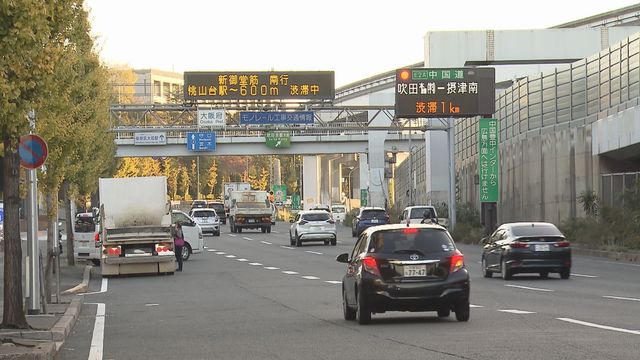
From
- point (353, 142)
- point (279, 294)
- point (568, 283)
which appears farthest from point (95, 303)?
point (353, 142)

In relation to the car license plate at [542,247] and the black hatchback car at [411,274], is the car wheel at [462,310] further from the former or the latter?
the car license plate at [542,247]

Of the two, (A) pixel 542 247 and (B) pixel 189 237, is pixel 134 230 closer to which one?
(B) pixel 189 237

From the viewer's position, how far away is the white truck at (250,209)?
77.1 metres

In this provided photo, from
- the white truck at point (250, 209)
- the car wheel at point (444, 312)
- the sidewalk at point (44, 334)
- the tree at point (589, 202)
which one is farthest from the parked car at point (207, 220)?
the car wheel at point (444, 312)

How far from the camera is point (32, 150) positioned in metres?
18.9

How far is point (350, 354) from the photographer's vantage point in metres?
13.3

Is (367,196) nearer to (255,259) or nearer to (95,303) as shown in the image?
(255,259)

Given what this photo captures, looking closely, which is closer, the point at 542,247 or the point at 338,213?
the point at 542,247

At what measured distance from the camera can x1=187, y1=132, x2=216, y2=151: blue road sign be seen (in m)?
81.8

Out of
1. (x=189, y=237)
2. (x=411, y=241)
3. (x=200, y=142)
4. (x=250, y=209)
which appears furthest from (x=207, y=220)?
(x=411, y=241)

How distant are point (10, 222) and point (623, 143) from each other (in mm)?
31678

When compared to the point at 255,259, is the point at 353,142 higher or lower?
higher

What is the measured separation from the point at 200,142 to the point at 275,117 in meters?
18.6

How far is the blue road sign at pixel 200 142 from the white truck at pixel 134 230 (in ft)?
153
